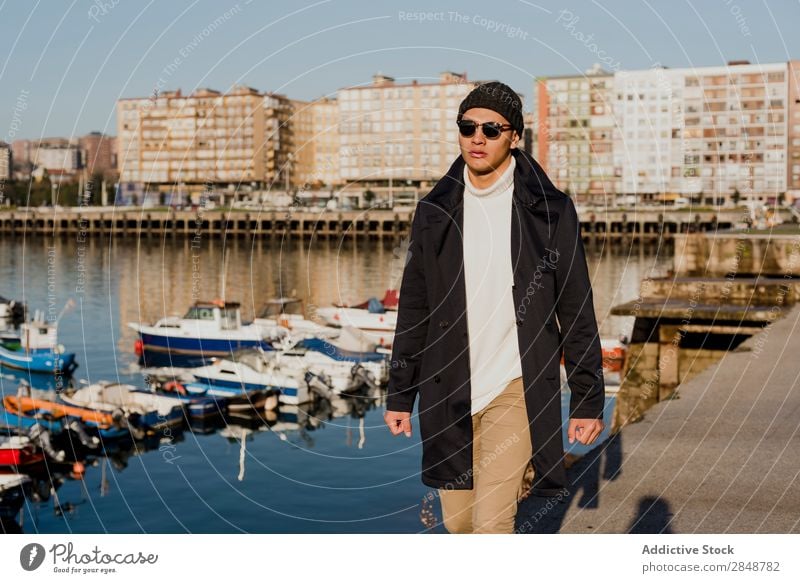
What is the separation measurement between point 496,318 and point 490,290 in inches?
4.4

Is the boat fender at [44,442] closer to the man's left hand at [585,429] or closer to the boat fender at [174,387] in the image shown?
the boat fender at [174,387]

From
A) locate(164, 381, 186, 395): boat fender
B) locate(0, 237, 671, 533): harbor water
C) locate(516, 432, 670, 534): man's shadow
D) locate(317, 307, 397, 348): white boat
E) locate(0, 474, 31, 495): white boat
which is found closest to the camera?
locate(516, 432, 670, 534): man's shadow

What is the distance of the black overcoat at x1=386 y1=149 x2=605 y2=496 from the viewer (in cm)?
480

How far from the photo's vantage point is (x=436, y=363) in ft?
16.1

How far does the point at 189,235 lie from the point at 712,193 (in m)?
57.4

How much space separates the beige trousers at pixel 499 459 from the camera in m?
4.93

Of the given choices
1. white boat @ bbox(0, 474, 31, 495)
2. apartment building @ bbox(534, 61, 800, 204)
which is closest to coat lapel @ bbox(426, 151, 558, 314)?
white boat @ bbox(0, 474, 31, 495)

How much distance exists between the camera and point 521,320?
4.80 meters

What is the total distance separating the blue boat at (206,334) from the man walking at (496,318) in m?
34.5

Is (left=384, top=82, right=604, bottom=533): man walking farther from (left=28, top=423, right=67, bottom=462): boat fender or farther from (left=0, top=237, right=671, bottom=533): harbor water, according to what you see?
(left=28, top=423, right=67, bottom=462): boat fender

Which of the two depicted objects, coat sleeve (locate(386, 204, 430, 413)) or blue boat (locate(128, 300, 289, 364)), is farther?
blue boat (locate(128, 300, 289, 364))

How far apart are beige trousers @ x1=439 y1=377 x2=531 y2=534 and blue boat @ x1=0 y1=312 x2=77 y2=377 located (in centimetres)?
3211

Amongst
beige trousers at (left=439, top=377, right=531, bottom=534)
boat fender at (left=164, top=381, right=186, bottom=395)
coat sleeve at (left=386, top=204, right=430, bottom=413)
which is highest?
coat sleeve at (left=386, top=204, right=430, bottom=413)
